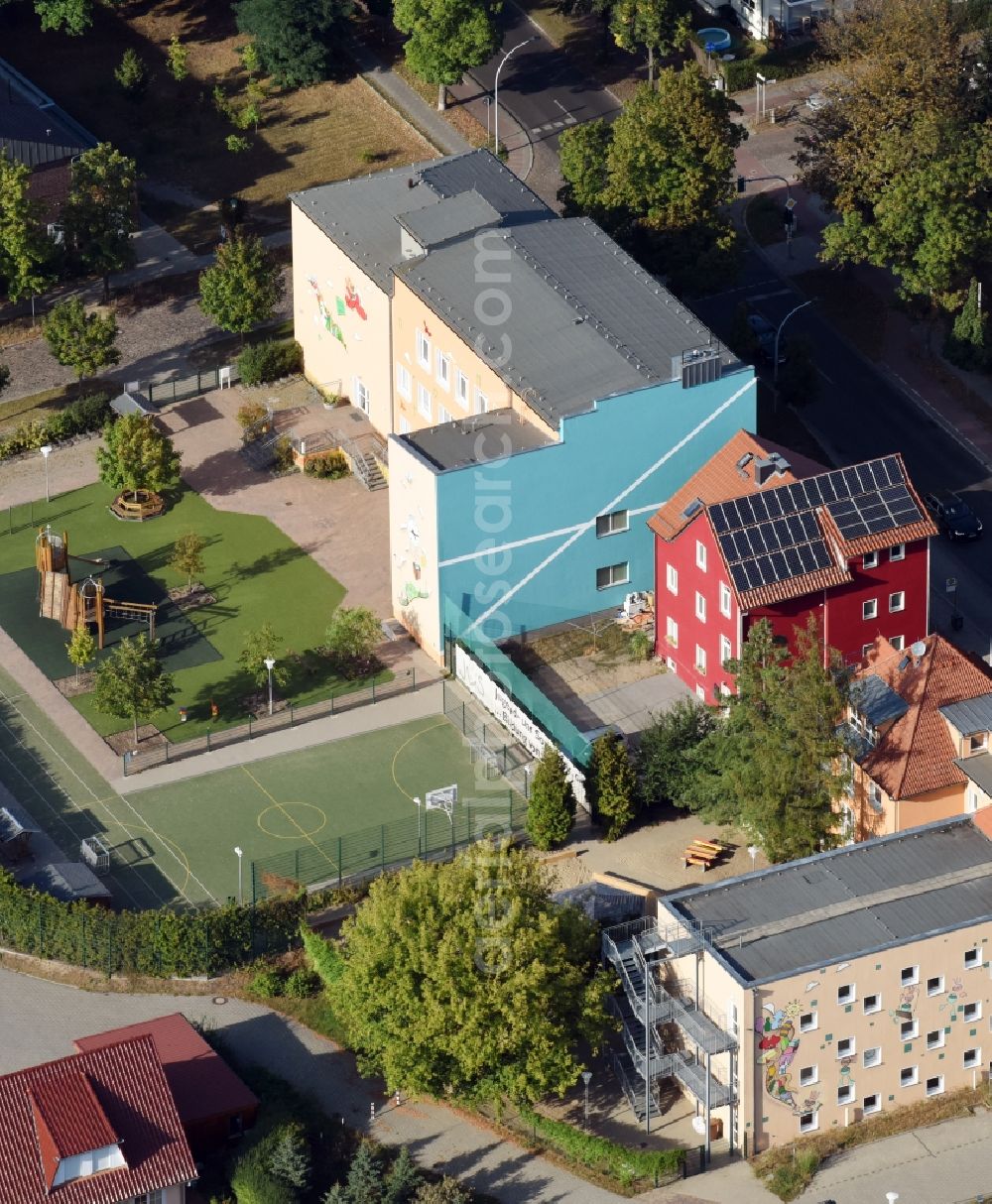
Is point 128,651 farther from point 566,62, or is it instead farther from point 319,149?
point 566,62

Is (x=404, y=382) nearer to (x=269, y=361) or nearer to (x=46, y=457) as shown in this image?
(x=269, y=361)

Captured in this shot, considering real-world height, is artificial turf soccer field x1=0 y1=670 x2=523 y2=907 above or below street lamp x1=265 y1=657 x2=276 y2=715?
below

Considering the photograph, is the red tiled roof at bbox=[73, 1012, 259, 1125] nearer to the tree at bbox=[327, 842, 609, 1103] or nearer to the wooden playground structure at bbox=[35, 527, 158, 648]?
the tree at bbox=[327, 842, 609, 1103]

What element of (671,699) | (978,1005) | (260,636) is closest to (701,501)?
(671,699)

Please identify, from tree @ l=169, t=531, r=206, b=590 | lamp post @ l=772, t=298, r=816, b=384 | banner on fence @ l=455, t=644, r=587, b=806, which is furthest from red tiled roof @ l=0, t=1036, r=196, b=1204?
lamp post @ l=772, t=298, r=816, b=384

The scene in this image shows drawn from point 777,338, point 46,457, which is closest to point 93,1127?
point 46,457

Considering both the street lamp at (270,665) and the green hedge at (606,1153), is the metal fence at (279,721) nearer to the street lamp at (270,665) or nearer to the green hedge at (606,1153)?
the street lamp at (270,665)
